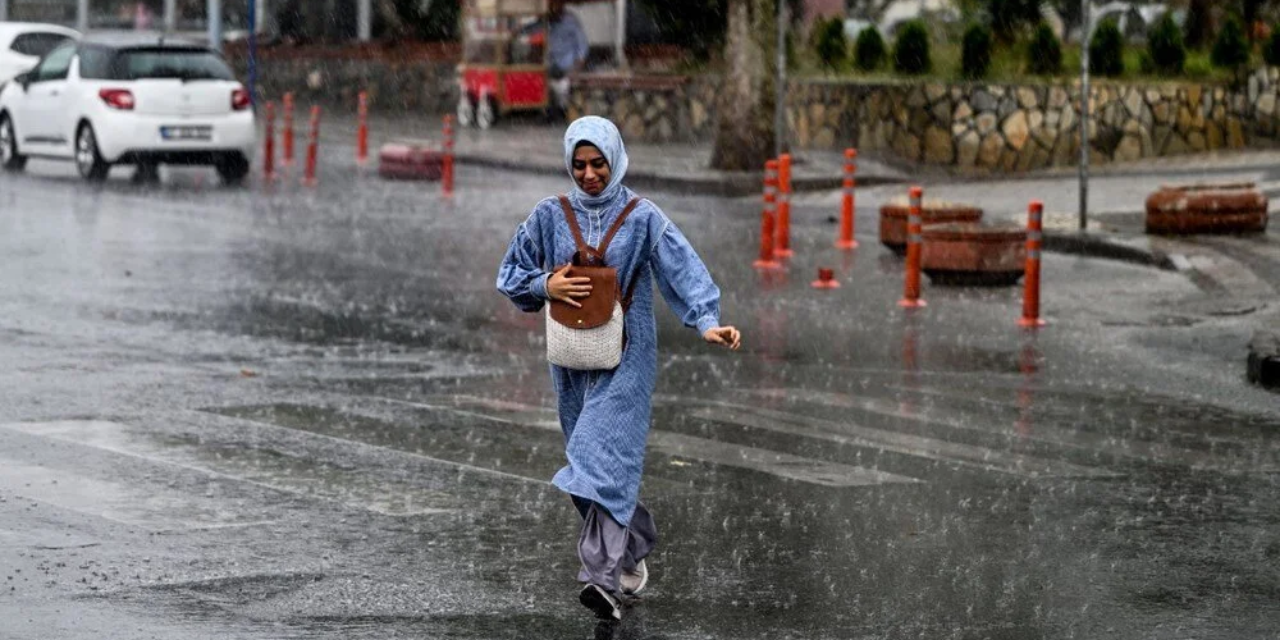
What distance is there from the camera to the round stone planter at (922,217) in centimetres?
1909

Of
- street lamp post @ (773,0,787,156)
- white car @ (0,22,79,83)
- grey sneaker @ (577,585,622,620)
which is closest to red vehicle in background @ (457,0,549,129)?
white car @ (0,22,79,83)

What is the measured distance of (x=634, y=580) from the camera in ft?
24.0

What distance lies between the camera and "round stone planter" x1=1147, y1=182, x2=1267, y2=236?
20656mm

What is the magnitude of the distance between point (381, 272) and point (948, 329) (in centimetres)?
494

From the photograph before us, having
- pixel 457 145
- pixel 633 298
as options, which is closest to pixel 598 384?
pixel 633 298

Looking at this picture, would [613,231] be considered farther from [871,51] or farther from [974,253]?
[871,51]

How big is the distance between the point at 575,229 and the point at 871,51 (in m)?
25.8

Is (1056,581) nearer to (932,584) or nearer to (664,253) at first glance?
(932,584)

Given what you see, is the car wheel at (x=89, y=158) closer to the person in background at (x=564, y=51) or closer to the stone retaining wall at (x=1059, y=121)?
the stone retaining wall at (x=1059, y=121)

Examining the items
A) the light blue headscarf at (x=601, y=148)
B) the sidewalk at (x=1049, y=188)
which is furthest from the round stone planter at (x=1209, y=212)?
the light blue headscarf at (x=601, y=148)

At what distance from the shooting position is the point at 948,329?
15125mm

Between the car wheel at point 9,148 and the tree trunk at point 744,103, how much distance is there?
8460mm

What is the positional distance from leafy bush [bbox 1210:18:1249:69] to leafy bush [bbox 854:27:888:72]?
15.0 feet

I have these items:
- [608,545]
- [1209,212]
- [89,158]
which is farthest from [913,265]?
[89,158]
